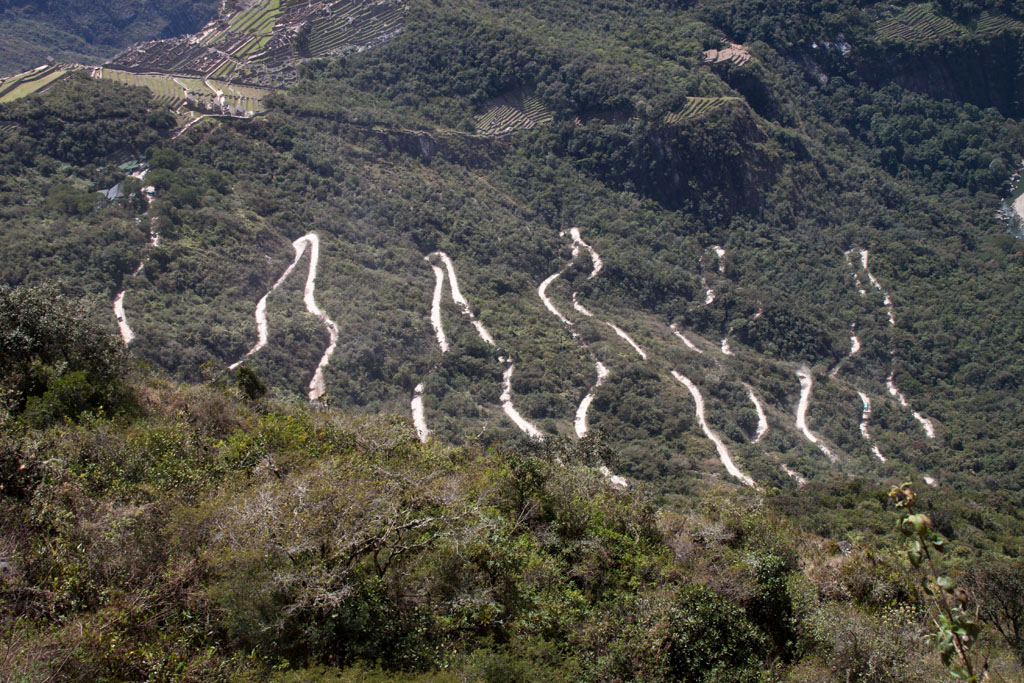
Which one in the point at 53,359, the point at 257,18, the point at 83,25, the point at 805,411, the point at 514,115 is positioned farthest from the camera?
the point at 83,25

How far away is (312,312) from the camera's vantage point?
53750 millimetres

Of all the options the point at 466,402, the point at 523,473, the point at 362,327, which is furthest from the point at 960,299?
the point at 523,473

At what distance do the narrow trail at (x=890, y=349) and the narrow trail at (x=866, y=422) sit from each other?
3.14m

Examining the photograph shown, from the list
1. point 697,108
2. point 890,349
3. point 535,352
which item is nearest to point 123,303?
point 535,352

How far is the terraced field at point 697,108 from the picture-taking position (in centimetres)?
8538

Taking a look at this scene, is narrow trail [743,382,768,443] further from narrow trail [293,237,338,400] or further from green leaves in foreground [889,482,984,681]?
green leaves in foreground [889,482,984,681]

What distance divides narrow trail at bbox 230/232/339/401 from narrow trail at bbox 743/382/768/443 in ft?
108

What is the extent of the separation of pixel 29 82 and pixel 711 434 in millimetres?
72075

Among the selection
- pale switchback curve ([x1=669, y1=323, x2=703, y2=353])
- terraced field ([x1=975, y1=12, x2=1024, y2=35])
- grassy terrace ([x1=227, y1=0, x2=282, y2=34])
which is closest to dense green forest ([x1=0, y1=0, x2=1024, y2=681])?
terraced field ([x1=975, y1=12, x2=1024, y2=35])

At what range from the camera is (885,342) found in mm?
69562

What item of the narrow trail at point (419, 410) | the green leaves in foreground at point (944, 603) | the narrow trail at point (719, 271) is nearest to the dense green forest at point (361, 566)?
the green leaves in foreground at point (944, 603)

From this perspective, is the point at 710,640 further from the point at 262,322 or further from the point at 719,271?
the point at 719,271

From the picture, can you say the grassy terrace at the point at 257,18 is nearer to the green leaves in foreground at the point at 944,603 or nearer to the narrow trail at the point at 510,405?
the narrow trail at the point at 510,405

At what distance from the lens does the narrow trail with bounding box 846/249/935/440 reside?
5997 cm
